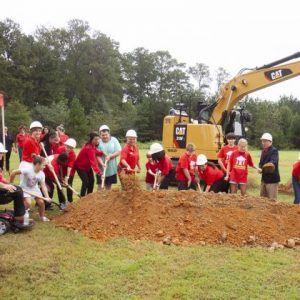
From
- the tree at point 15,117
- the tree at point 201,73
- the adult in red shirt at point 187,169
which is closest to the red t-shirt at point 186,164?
the adult in red shirt at point 187,169

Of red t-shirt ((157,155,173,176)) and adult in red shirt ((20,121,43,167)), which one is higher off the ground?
adult in red shirt ((20,121,43,167))

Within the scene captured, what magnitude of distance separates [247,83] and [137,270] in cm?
899

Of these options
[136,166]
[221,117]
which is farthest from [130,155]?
[221,117]

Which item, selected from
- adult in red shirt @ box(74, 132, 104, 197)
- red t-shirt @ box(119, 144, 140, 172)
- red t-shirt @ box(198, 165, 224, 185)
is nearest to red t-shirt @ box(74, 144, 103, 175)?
adult in red shirt @ box(74, 132, 104, 197)

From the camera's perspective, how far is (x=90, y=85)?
2410 inches

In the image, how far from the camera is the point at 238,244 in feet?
21.1

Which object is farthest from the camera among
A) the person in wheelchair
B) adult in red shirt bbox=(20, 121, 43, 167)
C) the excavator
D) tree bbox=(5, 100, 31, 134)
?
tree bbox=(5, 100, 31, 134)

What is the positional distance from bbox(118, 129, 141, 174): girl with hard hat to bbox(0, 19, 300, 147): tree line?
40261 millimetres

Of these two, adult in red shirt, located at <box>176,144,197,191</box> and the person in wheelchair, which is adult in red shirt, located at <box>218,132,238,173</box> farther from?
the person in wheelchair

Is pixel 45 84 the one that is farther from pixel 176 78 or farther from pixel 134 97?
pixel 176 78

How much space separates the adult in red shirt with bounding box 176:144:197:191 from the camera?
905cm

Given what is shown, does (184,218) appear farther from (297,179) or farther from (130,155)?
(297,179)

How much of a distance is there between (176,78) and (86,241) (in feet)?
216

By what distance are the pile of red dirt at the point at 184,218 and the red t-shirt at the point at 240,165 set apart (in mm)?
1169
